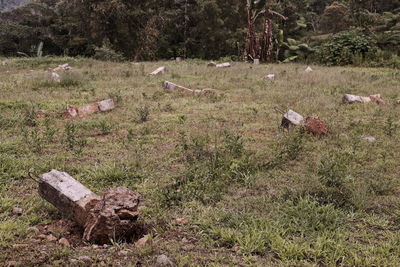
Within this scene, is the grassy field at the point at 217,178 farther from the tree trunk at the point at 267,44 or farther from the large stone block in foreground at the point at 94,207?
the tree trunk at the point at 267,44

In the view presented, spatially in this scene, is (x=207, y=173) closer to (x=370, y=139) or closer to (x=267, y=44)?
(x=370, y=139)

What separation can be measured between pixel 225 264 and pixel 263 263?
269 mm

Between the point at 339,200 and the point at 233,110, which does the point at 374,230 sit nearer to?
the point at 339,200

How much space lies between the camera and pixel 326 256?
265 cm

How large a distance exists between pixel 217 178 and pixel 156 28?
1772 cm

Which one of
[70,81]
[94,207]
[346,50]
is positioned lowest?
[346,50]

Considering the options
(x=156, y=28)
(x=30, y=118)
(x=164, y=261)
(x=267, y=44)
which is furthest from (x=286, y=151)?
(x=156, y=28)

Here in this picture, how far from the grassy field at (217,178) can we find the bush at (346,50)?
8.68 m

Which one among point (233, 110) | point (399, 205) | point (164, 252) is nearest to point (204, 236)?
point (164, 252)

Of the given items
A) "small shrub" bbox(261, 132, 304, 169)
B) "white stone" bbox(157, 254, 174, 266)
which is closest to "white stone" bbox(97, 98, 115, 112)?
"small shrub" bbox(261, 132, 304, 169)

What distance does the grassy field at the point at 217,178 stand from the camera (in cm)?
274

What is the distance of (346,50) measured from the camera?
1619 centimetres

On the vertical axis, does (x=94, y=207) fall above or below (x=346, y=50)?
above

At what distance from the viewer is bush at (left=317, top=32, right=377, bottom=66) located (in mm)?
16102
